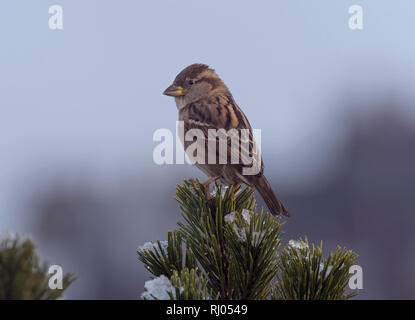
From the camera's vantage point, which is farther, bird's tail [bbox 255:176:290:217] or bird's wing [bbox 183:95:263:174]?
bird's wing [bbox 183:95:263:174]

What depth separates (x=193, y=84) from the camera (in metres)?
5.02

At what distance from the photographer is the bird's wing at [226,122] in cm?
403

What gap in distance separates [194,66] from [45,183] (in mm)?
50307

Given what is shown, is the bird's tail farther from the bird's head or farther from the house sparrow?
the bird's head

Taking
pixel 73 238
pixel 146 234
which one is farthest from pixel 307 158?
pixel 73 238

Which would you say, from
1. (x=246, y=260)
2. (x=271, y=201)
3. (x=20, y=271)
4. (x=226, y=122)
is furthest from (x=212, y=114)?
(x=20, y=271)

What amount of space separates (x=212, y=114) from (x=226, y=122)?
19 cm

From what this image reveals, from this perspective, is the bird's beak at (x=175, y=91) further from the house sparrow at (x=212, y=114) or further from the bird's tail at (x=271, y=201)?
the bird's tail at (x=271, y=201)

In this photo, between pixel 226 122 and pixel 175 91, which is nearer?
pixel 226 122

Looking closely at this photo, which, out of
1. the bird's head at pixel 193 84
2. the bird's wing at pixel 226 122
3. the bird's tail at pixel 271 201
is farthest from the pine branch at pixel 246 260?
the bird's head at pixel 193 84

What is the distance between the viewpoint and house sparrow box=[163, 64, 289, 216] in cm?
374

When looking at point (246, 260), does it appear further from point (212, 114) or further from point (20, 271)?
point (212, 114)

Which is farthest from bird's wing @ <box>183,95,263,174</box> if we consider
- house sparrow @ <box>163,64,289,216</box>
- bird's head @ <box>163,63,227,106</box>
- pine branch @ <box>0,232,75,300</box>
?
pine branch @ <box>0,232,75,300</box>
